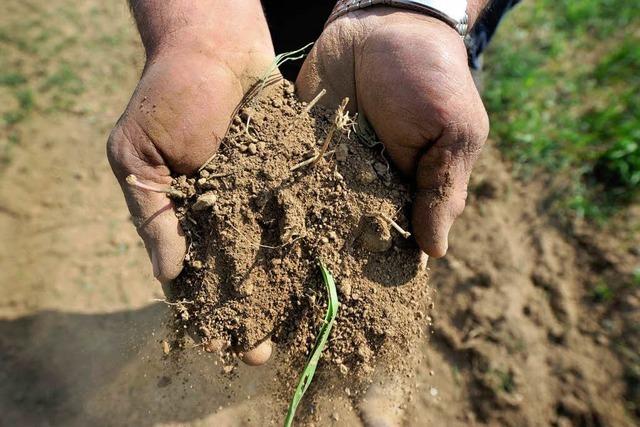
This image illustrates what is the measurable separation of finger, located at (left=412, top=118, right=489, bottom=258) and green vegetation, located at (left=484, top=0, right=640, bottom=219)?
1828 millimetres

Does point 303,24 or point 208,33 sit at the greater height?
point 208,33

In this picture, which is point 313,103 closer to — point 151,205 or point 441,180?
point 441,180

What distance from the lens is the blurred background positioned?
2.54 meters

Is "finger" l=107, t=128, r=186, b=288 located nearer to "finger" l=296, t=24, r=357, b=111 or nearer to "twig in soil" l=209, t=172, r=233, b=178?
"twig in soil" l=209, t=172, r=233, b=178

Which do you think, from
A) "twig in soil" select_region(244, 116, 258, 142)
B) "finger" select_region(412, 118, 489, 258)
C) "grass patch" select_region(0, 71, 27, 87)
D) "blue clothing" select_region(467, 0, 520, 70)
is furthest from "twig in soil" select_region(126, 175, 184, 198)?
"grass patch" select_region(0, 71, 27, 87)

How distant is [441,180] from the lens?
1634 millimetres

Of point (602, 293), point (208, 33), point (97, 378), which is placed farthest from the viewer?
point (602, 293)

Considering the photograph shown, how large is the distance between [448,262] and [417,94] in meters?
1.60

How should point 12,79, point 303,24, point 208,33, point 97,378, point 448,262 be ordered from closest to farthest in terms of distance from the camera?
point 208,33 < point 303,24 < point 97,378 < point 448,262 < point 12,79

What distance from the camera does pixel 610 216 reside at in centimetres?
307

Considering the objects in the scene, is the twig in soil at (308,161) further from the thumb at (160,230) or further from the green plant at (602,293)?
the green plant at (602,293)

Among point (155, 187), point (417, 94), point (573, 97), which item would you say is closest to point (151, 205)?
point (155, 187)

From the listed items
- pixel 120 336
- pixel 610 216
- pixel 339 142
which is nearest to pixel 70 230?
pixel 120 336

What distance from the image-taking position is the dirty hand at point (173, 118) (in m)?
1.59
